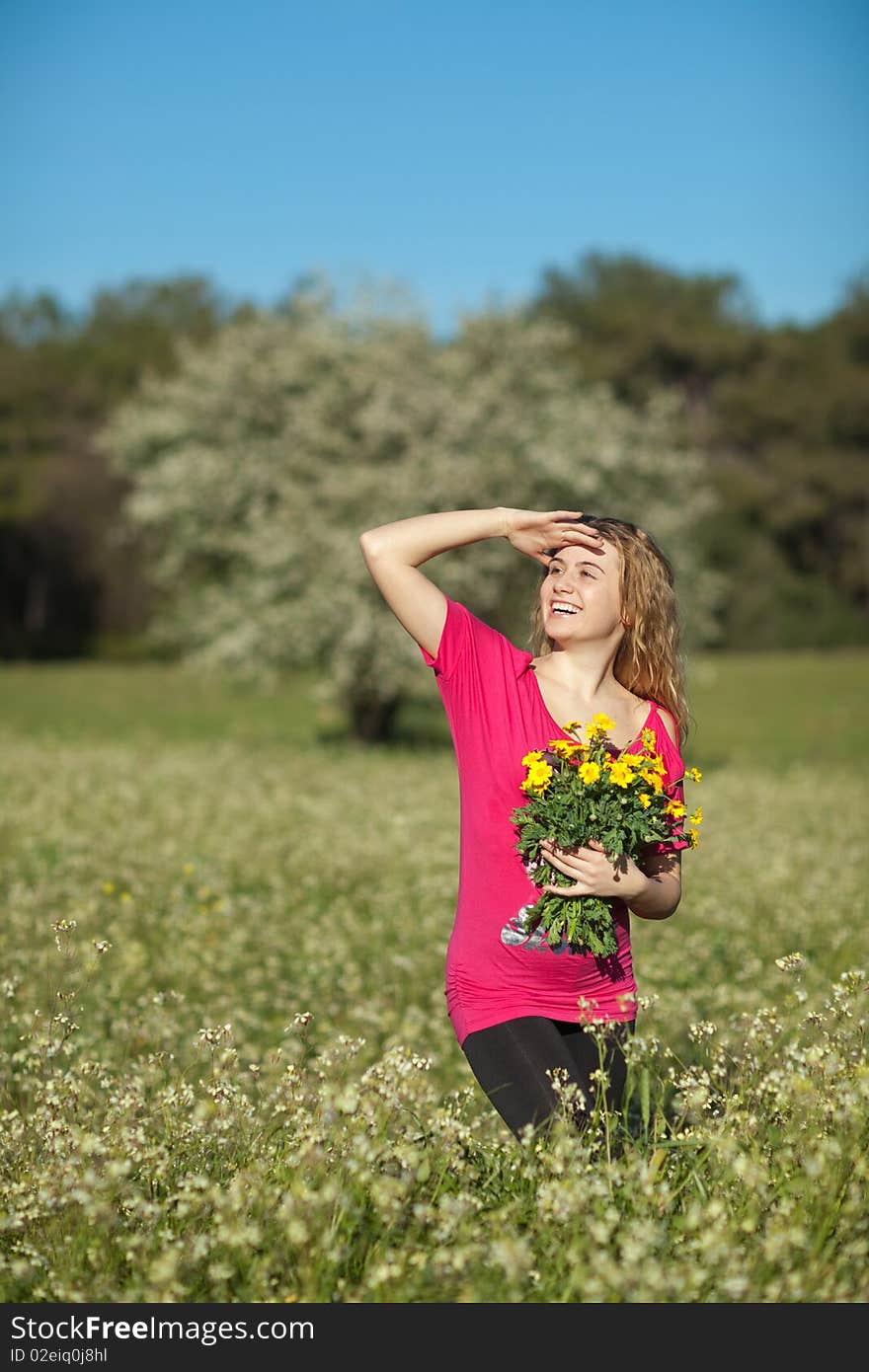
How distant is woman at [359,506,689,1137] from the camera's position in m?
4.20

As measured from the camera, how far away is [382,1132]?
3934 millimetres

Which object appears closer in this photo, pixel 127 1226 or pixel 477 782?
pixel 127 1226

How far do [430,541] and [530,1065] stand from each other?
5.78ft

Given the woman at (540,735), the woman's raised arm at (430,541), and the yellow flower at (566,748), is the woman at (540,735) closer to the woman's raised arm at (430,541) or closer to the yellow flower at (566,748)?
the woman's raised arm at (430,541)

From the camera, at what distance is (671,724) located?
4801 mm

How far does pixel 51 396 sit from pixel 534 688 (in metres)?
73.3

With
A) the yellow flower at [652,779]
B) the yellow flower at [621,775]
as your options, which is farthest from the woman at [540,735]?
the yellow flower at [621,775]

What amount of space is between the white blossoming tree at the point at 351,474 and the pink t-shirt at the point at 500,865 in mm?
18436

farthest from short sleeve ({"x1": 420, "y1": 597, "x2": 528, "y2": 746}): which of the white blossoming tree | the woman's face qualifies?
the white blossoming tree

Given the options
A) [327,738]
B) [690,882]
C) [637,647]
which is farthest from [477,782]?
[327,738]

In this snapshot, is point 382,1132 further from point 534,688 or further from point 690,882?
point 690,882

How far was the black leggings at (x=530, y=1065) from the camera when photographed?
4.08 m

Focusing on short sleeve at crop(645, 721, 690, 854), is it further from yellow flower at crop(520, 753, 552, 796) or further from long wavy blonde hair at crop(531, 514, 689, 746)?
yellow flower at crop(520, 753, 552, 796)
